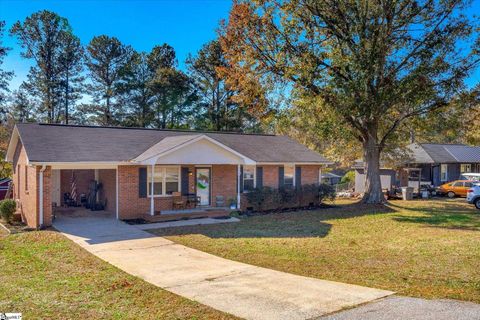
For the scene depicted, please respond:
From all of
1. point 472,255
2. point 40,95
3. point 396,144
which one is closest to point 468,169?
point 396,144

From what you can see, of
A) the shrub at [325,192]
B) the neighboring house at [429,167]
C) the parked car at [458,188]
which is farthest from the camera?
the neighboring house at [429,167]

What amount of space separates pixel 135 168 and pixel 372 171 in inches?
547

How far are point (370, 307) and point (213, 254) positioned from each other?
5404mm

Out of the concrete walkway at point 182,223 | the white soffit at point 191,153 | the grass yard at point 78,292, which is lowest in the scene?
the concrete walkway at point 182,223

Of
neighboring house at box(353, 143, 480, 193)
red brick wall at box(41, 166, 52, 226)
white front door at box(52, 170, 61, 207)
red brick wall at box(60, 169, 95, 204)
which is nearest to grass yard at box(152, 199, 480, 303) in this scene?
red brick wall at box(41, 166, 52, 226)

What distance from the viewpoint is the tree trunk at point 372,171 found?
23.1 metres

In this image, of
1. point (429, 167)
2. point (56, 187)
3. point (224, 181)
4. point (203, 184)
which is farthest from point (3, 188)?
point (429, 167)

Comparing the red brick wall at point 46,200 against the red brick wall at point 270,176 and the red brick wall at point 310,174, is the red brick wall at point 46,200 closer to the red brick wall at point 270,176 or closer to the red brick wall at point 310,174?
the red brick wall at point 270,176

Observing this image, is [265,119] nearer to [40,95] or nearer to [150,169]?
[150,169]

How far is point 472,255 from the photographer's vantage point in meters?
10.7

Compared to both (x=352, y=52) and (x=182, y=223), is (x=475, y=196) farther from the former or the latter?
(x=182, y=223)

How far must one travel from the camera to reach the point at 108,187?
18.6 m

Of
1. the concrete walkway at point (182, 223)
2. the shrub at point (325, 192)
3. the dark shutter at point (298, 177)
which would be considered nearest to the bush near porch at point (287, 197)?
the shrub at point (325, 192)

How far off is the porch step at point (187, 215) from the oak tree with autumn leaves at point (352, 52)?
740 centimetres
